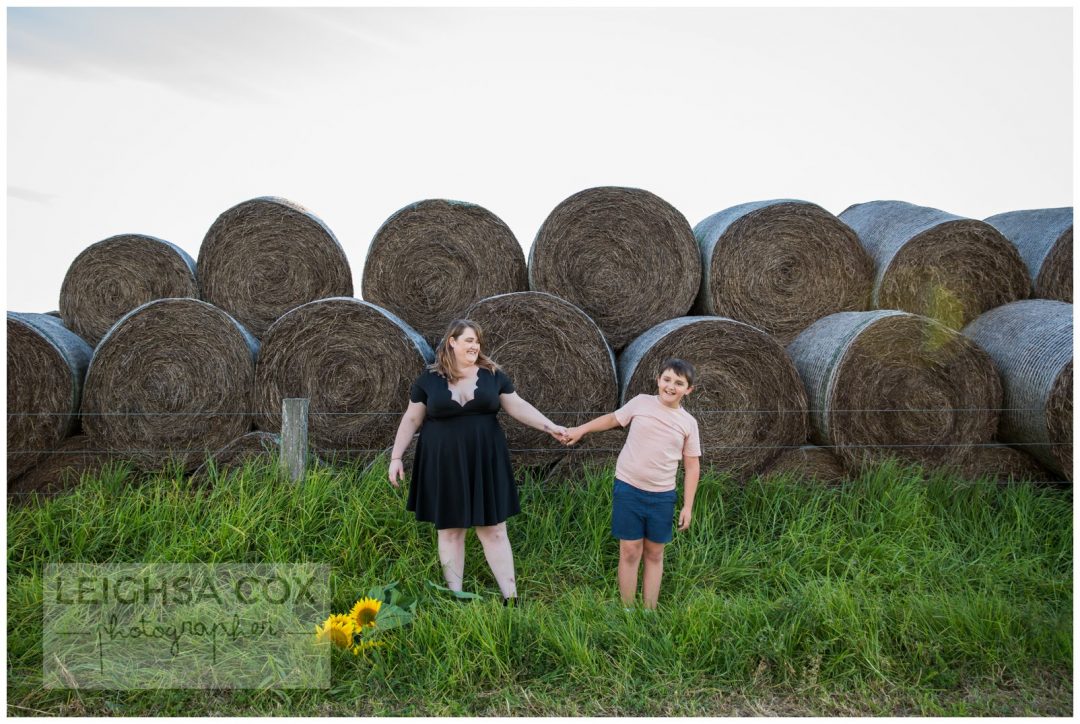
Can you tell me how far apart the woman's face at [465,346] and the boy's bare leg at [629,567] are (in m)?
1.12

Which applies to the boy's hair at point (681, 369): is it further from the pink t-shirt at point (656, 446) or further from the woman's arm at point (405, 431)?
the woman's arm at point (405, 431)

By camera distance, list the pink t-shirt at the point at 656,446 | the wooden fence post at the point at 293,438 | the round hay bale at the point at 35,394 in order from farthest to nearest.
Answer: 1. the round hay bale at the point at 35,394
2. the wooden fence post at the point at 293,438
3. the pink t-shirt at the point at 656,446

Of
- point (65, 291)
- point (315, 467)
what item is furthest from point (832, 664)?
point (65, 291)

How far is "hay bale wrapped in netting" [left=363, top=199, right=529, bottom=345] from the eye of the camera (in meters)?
5.40

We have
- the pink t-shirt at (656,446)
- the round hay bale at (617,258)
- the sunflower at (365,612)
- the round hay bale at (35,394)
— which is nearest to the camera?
the sunflower at (365,612)

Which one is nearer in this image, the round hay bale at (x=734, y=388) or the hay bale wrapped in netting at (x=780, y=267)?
the round hay bale at (x=734, y=388)

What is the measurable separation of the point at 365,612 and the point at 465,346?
49.6 inches

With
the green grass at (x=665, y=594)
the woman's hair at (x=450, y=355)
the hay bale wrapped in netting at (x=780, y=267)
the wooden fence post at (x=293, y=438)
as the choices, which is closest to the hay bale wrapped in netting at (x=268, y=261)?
the wooden fence post at (x=293, y=438)

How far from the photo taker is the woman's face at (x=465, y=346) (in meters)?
3.71

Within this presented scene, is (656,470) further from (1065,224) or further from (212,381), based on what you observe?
(1065,224)

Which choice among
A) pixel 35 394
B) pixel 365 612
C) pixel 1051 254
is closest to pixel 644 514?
pixel 365 612

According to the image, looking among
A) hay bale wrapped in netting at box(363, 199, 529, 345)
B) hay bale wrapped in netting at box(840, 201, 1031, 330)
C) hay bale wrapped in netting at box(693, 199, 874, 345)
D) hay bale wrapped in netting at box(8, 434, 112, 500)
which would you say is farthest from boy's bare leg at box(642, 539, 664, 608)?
hay bale wrapped in netting at box(8, 434, 112, 500)

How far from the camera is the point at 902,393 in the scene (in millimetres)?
4961

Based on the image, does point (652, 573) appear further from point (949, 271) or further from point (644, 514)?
point (949, 271)
